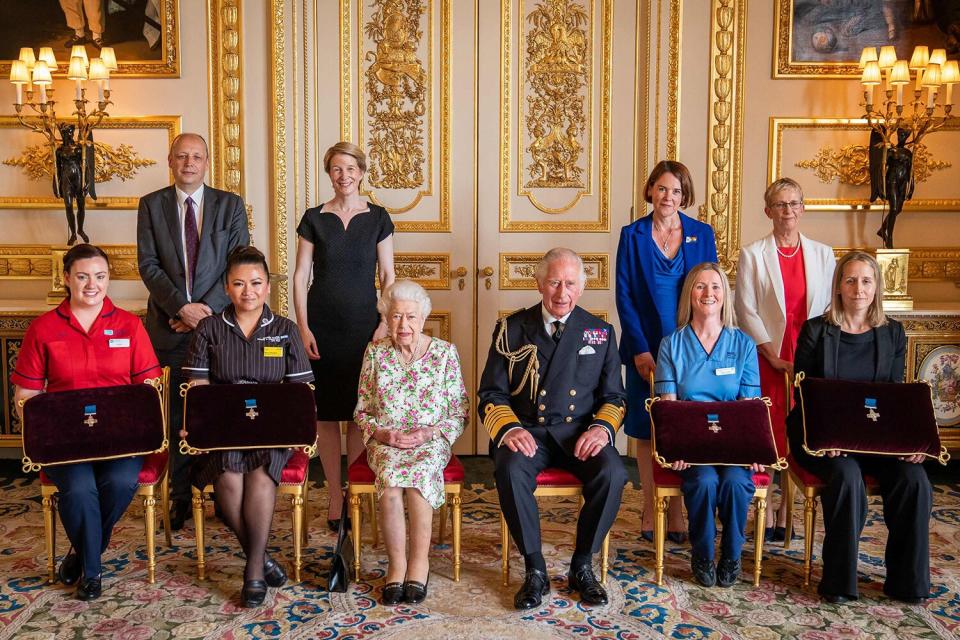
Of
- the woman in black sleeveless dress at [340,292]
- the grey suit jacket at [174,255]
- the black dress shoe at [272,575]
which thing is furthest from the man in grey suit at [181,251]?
the black dress shoe at [272,575]

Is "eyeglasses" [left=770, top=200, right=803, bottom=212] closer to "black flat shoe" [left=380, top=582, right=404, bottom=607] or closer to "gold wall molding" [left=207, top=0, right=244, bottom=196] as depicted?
"black flat shoe" [left=380, top=582, right=404, bottom=607]

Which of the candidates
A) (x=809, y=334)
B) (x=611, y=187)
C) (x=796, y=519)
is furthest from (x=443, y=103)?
(x=796, y=519)

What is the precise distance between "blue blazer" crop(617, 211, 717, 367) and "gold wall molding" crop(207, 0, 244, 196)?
2.26 meters

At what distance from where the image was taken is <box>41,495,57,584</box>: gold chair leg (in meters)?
Answer: 3.12

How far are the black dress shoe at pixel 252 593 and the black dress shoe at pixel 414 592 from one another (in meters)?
0.48

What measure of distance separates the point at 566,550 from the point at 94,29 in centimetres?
365

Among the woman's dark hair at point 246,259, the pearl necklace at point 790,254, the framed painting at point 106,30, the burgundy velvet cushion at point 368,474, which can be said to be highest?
the framed painting at point 106,30

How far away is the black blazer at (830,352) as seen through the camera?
3.24m

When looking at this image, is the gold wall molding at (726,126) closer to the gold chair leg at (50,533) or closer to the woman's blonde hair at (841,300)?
the woman's blonde hair at (841,300)

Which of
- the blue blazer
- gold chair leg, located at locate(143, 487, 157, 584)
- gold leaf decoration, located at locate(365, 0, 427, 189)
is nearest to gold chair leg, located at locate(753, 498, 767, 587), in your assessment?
the blue blazer

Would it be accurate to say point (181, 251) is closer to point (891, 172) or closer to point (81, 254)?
point (81, 254)

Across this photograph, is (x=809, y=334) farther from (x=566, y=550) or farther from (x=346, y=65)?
(x=346, y=65)

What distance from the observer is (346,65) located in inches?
189

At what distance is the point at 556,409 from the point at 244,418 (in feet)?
3.63
